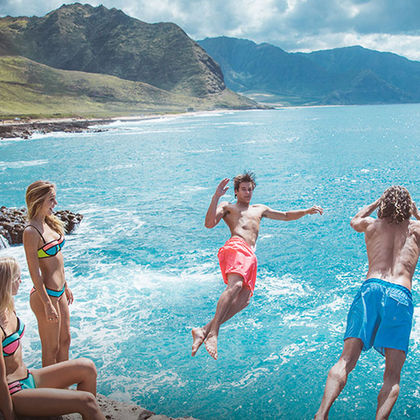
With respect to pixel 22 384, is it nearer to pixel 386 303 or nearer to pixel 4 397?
pixel 4 397

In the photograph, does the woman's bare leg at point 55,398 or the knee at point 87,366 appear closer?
the woman's bare leg at point 55,398

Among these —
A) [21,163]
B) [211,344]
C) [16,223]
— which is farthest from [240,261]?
[21,163]

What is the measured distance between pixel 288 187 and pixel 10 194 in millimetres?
19002

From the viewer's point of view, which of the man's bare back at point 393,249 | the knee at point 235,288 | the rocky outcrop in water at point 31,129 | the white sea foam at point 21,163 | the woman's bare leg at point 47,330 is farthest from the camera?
the rocky outcrop in water at point 31,129

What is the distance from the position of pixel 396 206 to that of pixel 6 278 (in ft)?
15.7

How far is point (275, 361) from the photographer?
9.06 metres

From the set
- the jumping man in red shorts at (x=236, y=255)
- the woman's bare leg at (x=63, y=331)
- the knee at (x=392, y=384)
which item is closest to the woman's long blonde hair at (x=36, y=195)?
the woman's bare leg at (x=63, y=331)

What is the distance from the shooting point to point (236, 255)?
647 cm

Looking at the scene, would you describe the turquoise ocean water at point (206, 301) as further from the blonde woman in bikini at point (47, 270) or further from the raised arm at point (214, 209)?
the raised arm at point (214, 209)

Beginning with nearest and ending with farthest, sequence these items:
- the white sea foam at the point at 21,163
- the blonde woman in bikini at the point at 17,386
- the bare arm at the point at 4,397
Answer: the bare arm at the point at 4,397, the blonde woman in bikini at the point at 17,386, the white sea foam at the point at 21,163

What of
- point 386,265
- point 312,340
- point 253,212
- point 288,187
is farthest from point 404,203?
point 288,187

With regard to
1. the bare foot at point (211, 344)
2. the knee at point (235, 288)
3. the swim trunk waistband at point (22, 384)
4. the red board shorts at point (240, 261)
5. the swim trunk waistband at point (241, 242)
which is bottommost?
the bare foot at point (211, 344)

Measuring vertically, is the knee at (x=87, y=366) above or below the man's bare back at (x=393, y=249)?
below

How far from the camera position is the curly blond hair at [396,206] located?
18.1ft
